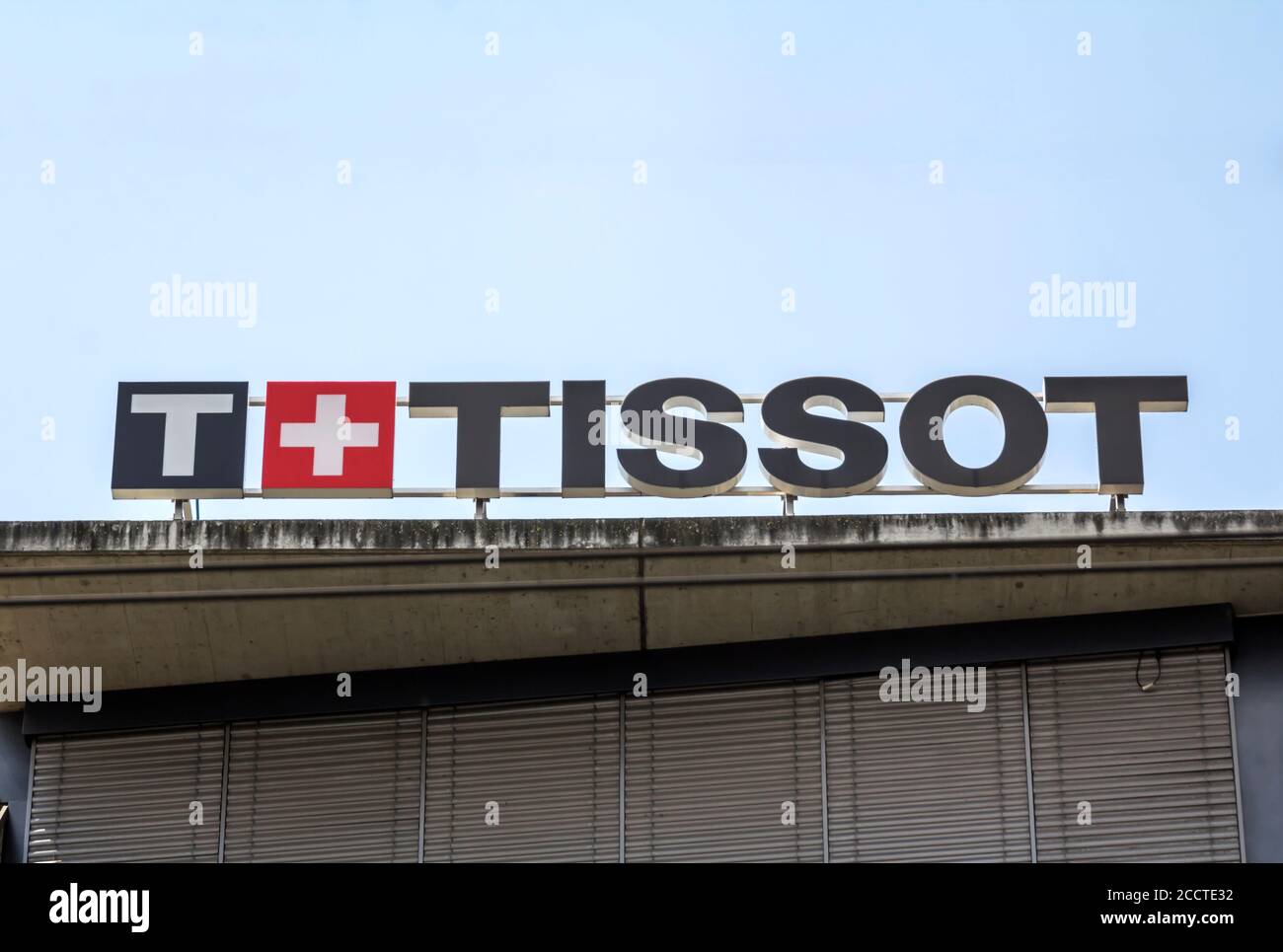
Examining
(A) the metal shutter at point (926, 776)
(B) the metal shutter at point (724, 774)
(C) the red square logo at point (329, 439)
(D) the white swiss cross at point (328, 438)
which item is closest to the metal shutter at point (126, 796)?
(C) the red square logo at point (329, 439)

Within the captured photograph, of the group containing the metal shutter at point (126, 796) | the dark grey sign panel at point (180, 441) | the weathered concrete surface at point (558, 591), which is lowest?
the metal shutter at point (126, 796)

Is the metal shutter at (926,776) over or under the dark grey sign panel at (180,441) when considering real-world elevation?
under

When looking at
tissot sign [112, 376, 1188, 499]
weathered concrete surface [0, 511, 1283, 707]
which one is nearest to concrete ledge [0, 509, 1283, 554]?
weathered concrete surface [0, 511, 1283, 707]

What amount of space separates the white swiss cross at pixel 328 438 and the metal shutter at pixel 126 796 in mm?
2817

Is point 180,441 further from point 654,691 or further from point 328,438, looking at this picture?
point 654,691

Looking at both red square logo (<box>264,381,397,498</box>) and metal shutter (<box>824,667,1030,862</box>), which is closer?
metal shutter (<box>824,667,1030,862</box>)

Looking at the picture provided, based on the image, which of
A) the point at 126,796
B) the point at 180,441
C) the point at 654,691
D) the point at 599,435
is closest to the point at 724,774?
the point at 654,691

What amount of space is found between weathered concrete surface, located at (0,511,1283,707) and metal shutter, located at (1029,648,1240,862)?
701mm

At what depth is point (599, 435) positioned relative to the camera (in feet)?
59.5

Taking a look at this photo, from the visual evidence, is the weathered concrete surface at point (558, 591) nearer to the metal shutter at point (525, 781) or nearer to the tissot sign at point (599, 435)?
the metal shutter at point (525, 781)

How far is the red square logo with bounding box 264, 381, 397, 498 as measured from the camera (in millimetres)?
17906

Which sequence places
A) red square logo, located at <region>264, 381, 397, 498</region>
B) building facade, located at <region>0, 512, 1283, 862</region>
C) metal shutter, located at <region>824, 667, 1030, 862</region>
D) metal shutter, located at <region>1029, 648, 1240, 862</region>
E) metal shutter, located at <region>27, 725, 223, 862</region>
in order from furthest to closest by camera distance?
1. red square logo, located at <region>264, 381, 397, 498</region>
2. metal shutter, located at <region>27, 725, 223, 862</region>
3. metal shutter, located at <region>824, 667, 1030, 862</region>
4. metal shutter, located at <region>1029, 648, 1240, 862</region>
5. building facade, located at <region>0, 512, 1283, 862</region>

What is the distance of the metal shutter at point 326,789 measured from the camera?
17172mm

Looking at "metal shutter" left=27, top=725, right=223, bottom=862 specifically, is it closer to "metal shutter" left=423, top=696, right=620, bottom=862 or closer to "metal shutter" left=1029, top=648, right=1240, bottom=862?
"metal shutter" left=423, top=696, right=620, bottom=862
